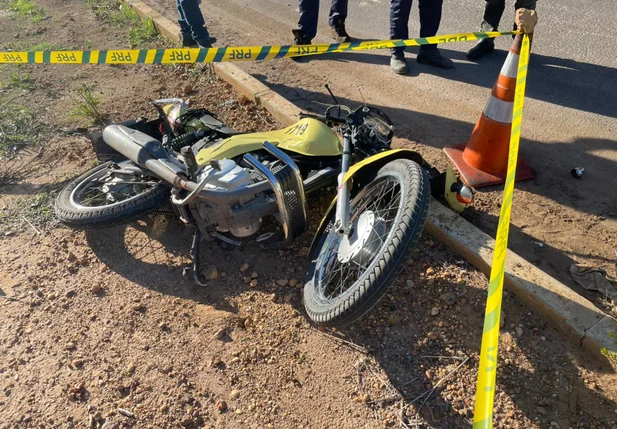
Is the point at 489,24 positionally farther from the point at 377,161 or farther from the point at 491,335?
the point at 491,335

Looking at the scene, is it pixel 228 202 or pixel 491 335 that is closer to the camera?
pixel 491 335

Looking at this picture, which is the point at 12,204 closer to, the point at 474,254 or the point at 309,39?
the point at 474,254

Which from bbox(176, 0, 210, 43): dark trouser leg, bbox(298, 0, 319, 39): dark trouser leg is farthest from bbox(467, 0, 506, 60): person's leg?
bbox(176, 0, 210, 43): dark trouser leg

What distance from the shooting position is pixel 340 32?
604cm

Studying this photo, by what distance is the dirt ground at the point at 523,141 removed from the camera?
304 cm

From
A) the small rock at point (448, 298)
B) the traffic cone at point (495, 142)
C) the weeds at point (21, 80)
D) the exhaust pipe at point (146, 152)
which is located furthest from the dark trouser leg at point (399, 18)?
the weeds at point (21, 80)

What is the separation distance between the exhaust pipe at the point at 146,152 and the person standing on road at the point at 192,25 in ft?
9.55

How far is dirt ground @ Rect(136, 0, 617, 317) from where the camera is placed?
304cm

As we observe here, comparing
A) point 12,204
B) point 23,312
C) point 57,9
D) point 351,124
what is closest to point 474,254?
point 351,124

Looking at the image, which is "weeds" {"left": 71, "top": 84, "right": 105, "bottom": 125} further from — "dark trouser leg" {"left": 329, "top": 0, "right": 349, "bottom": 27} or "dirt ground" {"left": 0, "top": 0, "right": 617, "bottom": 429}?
"dark trouser leg" {"left": 329, "top": 0, "right": 349, "bottom": 27}

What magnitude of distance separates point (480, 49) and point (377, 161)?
340 centimetres

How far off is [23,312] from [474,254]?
2.86 m

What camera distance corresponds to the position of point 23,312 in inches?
112

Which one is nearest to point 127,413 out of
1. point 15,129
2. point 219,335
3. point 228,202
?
point 219,335
